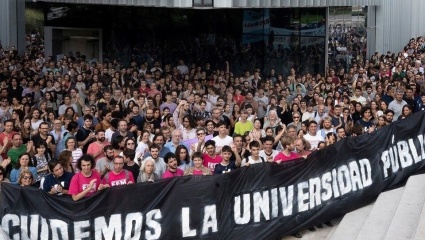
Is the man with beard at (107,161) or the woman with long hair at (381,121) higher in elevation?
the woman with long hair at (381,121)

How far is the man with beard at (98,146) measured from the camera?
13.8 meters

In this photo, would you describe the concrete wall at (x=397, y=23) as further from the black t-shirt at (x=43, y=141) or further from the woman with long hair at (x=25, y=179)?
the woman with long hair at (x=25, y=179)

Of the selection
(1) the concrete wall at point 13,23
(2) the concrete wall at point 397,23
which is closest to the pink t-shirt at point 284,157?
(1) the concrete wall at point 13,23

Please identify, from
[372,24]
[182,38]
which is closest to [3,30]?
[182,38]

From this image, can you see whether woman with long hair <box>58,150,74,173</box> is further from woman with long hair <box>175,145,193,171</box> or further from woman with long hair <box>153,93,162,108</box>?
woman with long hair <box>153,93,162,108</box>

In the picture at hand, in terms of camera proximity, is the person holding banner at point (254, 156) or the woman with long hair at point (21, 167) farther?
the person holding banner at point (254, 156)

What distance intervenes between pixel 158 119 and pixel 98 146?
9.64ft

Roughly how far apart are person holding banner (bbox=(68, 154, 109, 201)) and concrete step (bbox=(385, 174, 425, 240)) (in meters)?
3.97

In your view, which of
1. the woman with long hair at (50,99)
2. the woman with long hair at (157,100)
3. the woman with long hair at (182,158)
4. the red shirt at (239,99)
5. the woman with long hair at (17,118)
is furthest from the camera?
the red shirt at (239,99)

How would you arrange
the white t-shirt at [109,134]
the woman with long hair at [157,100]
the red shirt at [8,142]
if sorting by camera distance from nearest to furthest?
the red shirt at [8,142], the white t-shirt at [109,134], the woman with long hair at [157,100]

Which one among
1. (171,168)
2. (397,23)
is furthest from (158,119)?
(397,23)

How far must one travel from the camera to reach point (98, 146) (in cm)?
1398

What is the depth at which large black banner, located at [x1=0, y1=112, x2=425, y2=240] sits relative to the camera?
1102 centimetres

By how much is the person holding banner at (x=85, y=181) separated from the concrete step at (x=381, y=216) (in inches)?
145
